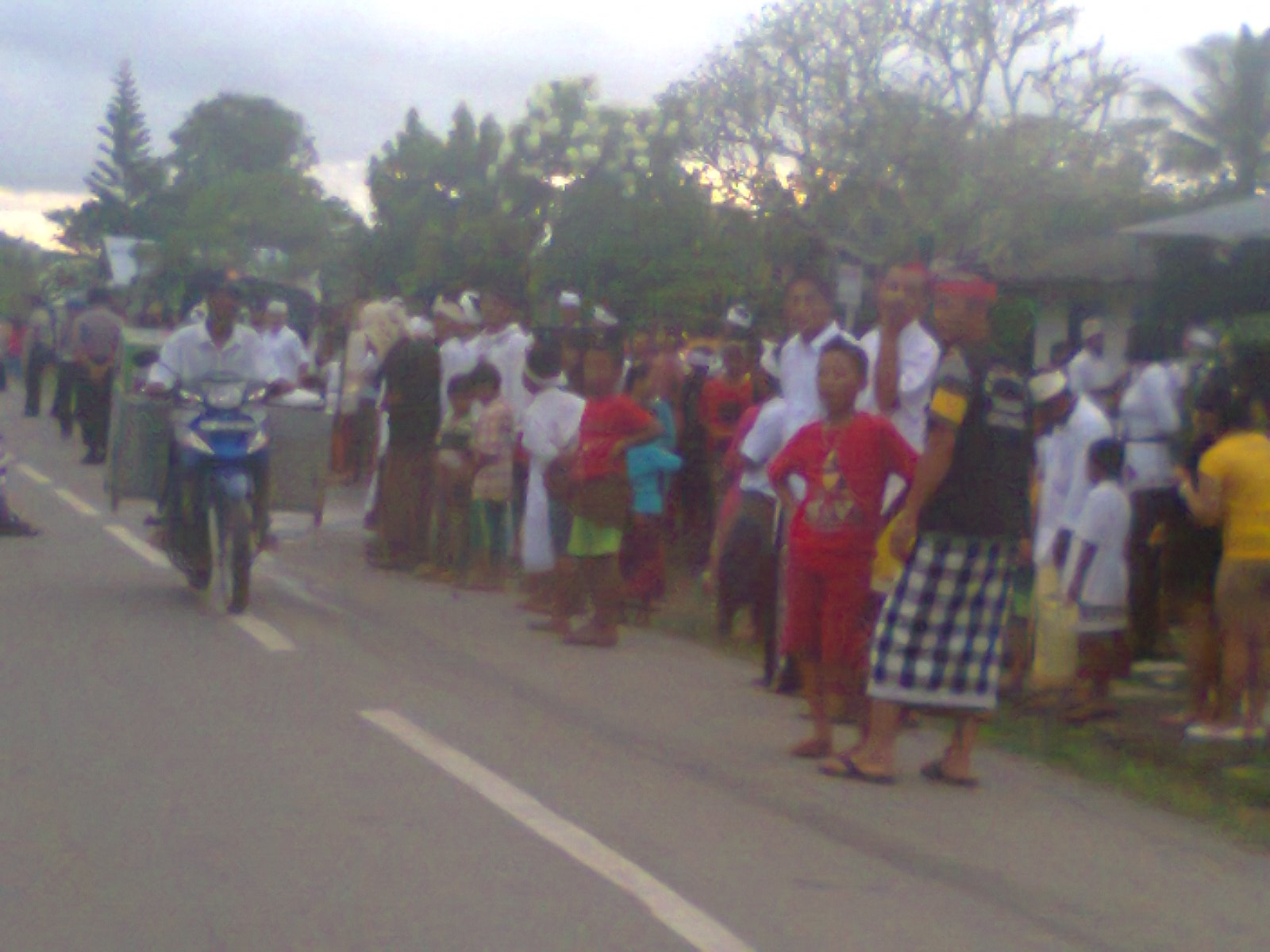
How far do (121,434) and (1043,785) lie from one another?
6541 millimetres

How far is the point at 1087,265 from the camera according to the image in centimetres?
3253

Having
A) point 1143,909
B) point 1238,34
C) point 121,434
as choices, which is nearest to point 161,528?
point 121,434

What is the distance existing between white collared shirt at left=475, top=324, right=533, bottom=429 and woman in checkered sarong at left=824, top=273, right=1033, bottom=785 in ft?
23.3

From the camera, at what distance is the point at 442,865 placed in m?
5.49

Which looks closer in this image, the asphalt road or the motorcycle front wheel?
the asphalt road

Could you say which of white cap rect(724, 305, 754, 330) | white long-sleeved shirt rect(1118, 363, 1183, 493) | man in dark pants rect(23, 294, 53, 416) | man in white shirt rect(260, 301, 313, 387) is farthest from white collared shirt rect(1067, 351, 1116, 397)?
man in dark pants rect(23, 294, 53, 416)

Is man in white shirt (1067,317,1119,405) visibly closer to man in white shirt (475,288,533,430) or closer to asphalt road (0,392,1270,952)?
asphalt road (0,392,1270,952)

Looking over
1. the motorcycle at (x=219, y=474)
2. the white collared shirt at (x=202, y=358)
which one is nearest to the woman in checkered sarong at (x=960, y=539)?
the motorcycle at (x=219, y=474)

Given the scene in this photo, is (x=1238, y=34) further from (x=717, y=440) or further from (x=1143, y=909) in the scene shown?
(x=1143, y=909)

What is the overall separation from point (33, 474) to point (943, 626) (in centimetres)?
1470

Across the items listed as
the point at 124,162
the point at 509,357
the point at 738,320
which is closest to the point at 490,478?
the point at 509,357

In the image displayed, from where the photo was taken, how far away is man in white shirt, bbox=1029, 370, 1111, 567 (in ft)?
28.4

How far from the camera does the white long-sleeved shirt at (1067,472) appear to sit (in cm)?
867

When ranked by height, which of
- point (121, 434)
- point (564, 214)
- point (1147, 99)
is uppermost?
point (1147, 99)
